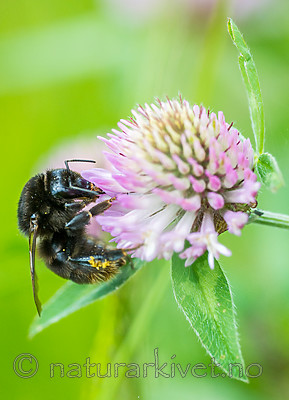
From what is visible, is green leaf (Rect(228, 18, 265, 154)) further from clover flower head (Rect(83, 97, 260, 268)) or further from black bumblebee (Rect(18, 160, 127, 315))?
black bumblebee (Rect(18, 160, 127, 315))

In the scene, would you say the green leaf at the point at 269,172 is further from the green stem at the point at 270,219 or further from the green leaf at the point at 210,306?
the green leaf at the point at 210,306

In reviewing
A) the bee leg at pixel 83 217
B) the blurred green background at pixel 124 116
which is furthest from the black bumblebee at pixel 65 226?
the blurred green background at pixel 124 116

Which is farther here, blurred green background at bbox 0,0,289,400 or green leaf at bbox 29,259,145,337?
blurred green background at bbox 0,0,289,400

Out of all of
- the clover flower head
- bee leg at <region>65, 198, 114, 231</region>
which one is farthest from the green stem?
bee leg at <region>65, 198, 114, 231</region>

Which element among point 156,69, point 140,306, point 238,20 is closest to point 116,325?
point 140,306

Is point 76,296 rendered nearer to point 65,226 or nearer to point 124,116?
point 65,226

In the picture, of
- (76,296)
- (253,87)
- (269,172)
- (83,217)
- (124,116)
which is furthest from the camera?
(124,116)

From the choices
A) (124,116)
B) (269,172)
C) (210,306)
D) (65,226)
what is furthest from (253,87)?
(124,116)
